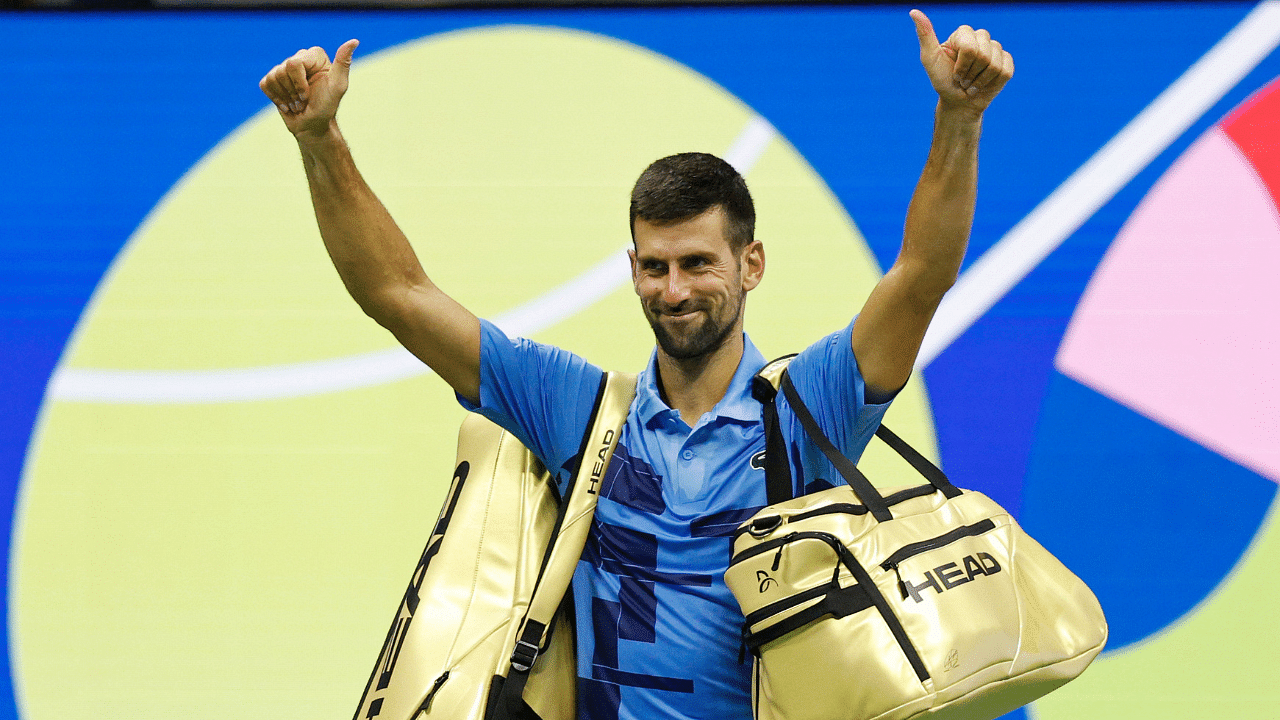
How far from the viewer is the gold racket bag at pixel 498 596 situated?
1.61 m

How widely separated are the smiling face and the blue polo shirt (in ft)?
0.30

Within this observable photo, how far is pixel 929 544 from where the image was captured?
143 centimetres

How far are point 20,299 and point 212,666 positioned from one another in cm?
93

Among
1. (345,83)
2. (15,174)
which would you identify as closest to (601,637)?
(345,83)

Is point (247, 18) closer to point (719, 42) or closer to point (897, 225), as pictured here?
point (719, 42)

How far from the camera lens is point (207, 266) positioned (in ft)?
8.05

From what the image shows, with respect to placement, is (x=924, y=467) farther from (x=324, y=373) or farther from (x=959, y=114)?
(x=324, y=373)

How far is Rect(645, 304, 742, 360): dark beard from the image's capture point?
1.66 metres

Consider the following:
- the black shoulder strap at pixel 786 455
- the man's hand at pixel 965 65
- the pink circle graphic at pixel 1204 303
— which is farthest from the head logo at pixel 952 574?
the pink circle graphic at pixel 1204 303

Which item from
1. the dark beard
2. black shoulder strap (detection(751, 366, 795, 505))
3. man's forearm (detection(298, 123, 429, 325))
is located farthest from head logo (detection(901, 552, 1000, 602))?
man's forearm (detection(298, 123, 429, 325))

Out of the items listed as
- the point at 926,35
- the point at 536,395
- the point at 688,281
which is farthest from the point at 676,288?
the point at 926,35

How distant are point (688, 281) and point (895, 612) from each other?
0.57 meters

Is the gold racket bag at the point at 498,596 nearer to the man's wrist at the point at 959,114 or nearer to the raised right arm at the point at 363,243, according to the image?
the raised right arm at the point at 363,243

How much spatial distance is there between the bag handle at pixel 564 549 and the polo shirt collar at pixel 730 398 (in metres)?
0.04
